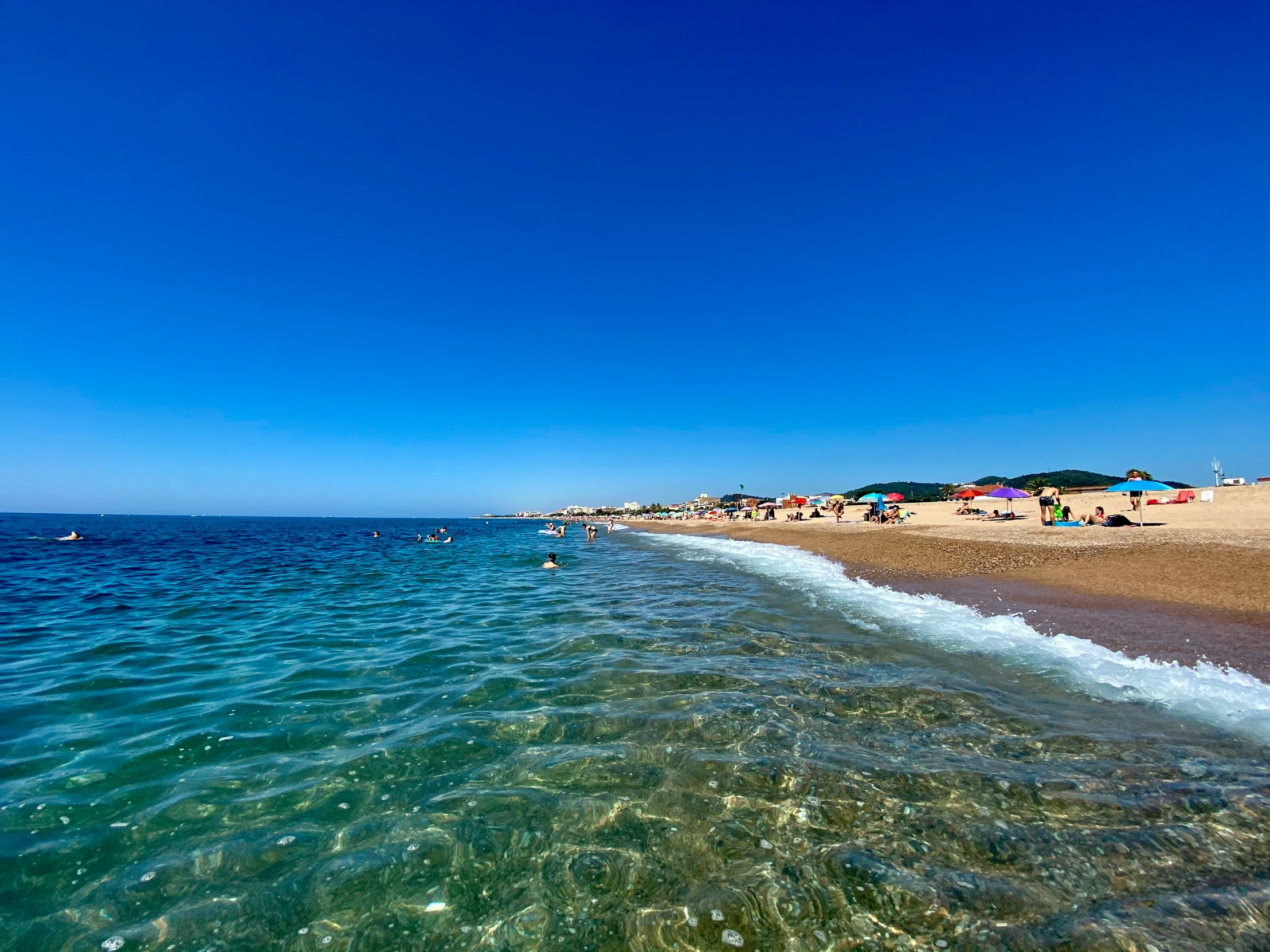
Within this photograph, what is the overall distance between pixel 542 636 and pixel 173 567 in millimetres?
25356

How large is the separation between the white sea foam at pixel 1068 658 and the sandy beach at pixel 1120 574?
0.67 meters

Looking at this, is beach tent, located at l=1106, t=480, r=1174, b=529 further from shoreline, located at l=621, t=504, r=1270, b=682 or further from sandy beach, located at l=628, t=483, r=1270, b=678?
shoreline, located at l=621, t=504, r=1270, b=682

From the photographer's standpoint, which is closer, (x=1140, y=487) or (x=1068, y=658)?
(x=1068, y=658)

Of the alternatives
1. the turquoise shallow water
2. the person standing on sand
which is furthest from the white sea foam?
the person standing on sand

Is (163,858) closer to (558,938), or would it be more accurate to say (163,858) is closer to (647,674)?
(558,938)

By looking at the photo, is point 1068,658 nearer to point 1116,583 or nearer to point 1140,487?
point 1116,583

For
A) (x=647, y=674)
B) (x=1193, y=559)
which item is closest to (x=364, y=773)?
(x=647, y=674)

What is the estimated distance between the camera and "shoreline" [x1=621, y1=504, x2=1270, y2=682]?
920 centimetres

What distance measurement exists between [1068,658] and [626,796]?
822 centimetres

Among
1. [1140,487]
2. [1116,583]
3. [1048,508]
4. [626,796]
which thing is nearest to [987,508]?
[1048,508]

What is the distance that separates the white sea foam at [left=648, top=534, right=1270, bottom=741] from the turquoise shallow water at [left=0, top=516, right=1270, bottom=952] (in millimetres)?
91

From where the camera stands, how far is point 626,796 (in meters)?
4.80

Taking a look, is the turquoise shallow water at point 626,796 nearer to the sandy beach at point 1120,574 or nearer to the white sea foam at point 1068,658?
the white sea foam at point 1068,658

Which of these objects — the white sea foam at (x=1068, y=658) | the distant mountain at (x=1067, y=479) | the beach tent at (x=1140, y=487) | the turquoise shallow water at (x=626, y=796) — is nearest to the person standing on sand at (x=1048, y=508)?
the beach tent at (x=1140, y=487)
